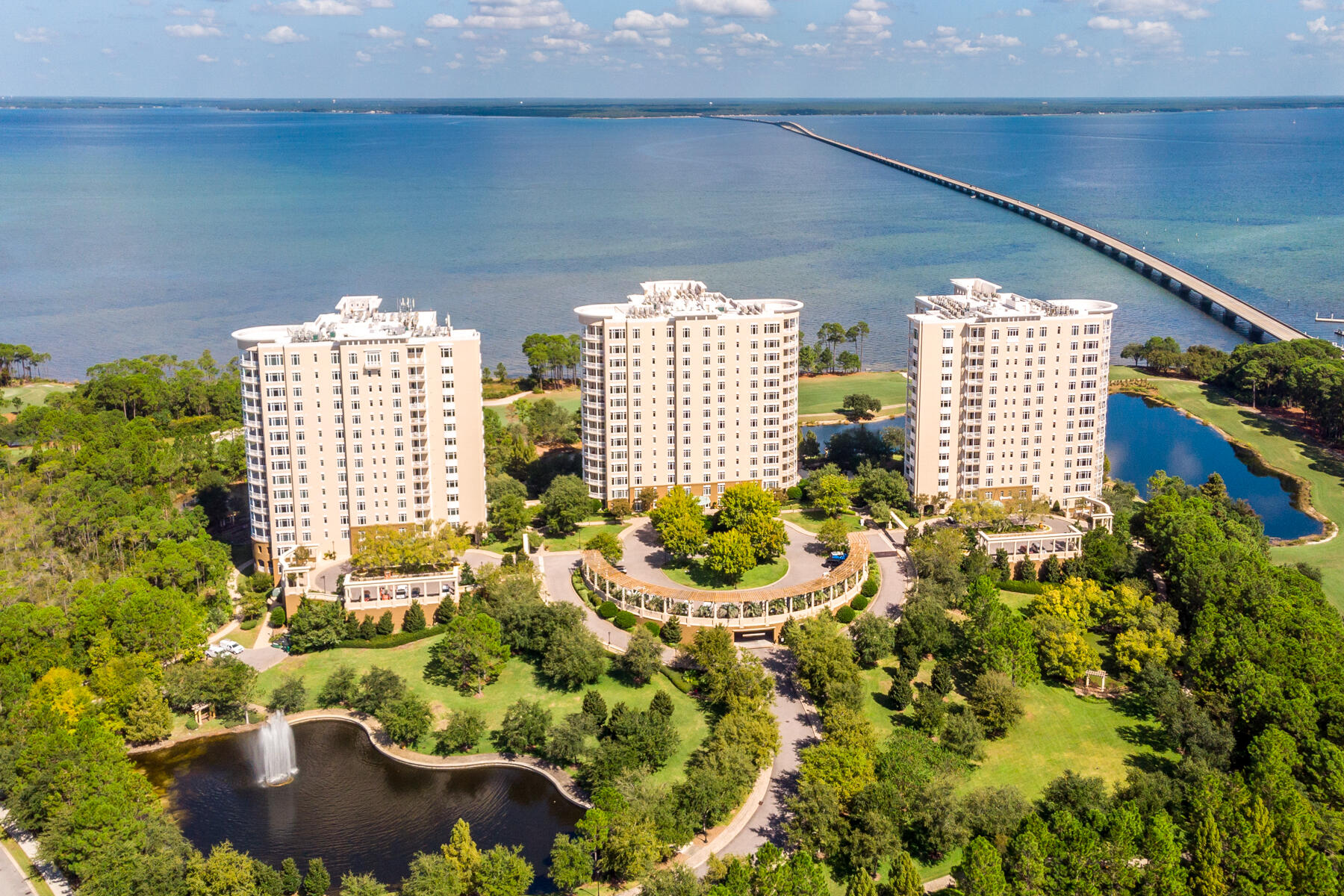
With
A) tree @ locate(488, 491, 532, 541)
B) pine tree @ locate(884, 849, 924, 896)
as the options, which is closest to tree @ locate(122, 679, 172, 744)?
tree @ locate(488, 491, 532, 541)

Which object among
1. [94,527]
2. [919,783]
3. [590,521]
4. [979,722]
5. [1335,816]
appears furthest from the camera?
[590,521]

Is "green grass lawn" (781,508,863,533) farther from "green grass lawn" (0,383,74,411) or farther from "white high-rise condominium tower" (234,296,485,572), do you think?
"green grass lawn" (0,383,74,411)

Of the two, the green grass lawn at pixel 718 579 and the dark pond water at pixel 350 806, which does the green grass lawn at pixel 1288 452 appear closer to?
the green grass lawn at pixel 718 579

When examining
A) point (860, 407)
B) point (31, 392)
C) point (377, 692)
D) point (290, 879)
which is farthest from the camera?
point (31, 392)

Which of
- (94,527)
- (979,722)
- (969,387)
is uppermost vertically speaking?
(969,387)

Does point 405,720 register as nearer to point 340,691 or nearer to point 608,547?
point 340,691

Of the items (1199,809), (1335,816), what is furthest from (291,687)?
(1335,816)

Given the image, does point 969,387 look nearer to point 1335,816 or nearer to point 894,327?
point 1335,816

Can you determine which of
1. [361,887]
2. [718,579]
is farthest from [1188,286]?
[361,887]
